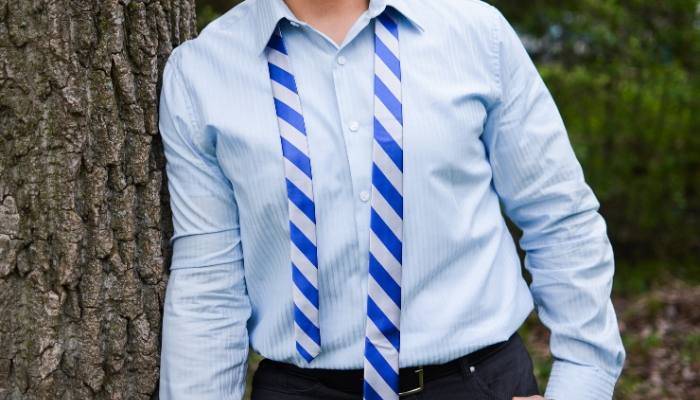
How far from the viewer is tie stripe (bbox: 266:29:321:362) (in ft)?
→ 6.95

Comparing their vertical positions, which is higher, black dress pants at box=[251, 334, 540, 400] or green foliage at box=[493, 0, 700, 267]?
black dress pants at box=[251, 334, 540, 400]

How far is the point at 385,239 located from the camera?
2125 mm

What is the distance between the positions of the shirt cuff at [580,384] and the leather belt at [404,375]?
24 cm

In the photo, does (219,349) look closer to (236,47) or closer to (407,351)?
(407,351)

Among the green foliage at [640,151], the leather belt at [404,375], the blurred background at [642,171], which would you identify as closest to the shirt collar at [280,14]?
the leather belt at [404,375]

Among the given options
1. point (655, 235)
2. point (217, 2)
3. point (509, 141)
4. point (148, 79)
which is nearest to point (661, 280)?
point (655, 235)

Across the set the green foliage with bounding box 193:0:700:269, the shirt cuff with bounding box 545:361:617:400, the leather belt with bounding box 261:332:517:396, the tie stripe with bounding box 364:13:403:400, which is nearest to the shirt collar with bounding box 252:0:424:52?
the tie stripe with bounding box 364:13:403:400

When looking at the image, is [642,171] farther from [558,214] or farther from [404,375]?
[404,375]

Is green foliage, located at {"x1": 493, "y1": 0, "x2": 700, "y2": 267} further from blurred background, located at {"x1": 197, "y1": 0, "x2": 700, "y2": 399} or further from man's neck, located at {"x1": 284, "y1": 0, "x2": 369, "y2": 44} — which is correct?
man's neck, located at {"x1": 284, "y1": 0, "x2": 369, "y2": 44}

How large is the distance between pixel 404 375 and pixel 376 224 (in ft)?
1.25

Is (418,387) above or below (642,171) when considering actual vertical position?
above

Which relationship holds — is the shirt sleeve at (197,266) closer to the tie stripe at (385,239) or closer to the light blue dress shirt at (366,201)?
the light blue dress shirt at (366,201)

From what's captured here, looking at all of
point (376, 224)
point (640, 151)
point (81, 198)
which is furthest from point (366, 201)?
point (640, 151)

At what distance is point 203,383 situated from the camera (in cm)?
226
